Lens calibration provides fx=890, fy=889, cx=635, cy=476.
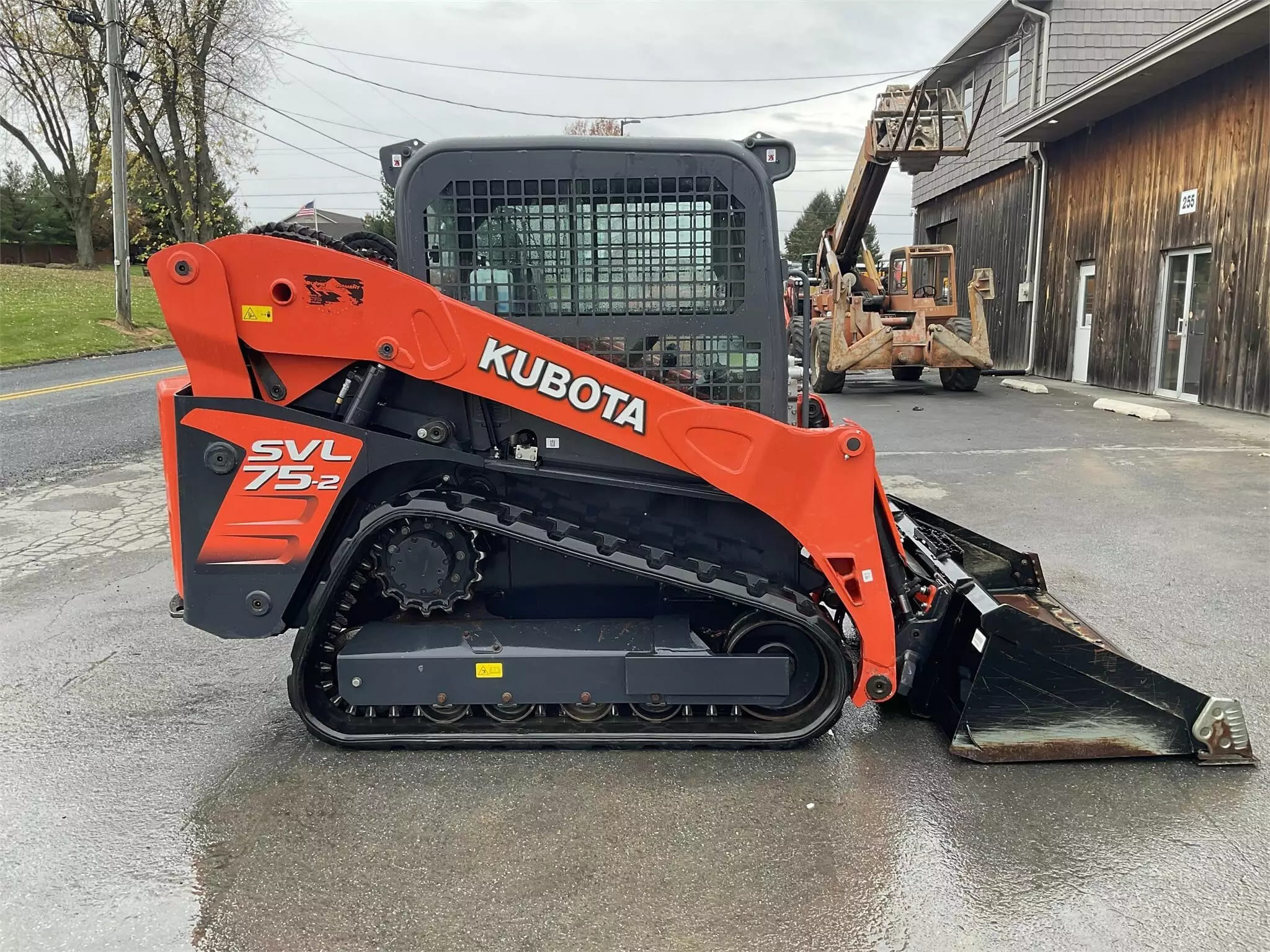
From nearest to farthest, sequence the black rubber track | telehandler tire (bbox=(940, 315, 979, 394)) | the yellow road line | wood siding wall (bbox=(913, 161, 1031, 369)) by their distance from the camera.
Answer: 1. the black rubber track
2. the yellow road line
3. telehandler tire (bbox=(940, 315, 979, 394))
4. wood siding wall (bbox=(913, 161, 1031, 369))

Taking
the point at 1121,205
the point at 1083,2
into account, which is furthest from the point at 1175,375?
the point at 1083,2

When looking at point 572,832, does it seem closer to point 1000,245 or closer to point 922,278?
point 922,278

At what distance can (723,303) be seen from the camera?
11.4ft

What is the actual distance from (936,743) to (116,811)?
3.04 metres

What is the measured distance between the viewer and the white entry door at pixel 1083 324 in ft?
55.1

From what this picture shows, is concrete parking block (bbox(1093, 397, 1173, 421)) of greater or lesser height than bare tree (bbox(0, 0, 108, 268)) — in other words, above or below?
below

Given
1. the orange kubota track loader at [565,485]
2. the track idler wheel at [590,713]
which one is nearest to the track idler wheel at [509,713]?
the orange kubota track loader at [565,485]

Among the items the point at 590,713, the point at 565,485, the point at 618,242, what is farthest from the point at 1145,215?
the point at 590,713

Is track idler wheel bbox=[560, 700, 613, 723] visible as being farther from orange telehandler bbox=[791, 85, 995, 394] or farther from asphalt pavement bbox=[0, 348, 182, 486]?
orange telehandler bbox=[791, 85, 995, 394]

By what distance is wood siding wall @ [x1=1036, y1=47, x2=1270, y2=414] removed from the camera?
12.1m

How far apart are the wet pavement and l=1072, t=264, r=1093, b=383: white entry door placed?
13.7 m

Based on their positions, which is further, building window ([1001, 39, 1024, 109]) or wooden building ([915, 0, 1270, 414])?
building window ([1001, 39, 1024, 109])

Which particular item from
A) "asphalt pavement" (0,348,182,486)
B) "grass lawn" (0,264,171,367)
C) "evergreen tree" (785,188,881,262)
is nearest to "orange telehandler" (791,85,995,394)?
"asphalt pavement" (0,348,182,486)

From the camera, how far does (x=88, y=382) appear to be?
14.6 m
